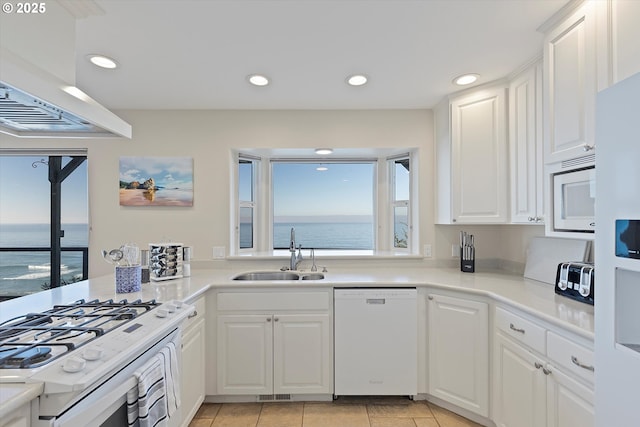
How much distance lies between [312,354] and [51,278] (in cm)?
266

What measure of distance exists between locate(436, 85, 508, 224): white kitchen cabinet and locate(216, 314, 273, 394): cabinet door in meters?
1.71

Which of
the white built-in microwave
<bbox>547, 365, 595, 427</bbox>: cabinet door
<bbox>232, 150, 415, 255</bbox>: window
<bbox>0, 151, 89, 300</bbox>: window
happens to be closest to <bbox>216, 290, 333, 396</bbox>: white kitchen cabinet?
<bbox>232, 150, 415, 255</bbox>: window

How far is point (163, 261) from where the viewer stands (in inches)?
95.0

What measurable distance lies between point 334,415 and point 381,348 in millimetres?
552

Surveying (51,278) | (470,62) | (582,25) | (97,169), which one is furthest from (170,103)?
(582,25)

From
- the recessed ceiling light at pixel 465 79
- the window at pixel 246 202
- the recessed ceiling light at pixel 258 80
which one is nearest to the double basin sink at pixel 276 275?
the window at pixel 246 202

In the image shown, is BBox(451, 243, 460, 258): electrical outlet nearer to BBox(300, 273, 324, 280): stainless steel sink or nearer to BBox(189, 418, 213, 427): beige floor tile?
BBox(300, 273, 324, 280): stainless steel sink

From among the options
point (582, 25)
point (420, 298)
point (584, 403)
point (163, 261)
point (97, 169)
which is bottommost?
point (584, 403)

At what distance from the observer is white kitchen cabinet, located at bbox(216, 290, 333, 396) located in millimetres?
2336

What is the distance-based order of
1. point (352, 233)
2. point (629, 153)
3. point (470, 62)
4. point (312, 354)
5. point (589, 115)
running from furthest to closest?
point (352, 233)
point (312, 354)
point (470, 62)
point (589, 115)
point (629, 153)

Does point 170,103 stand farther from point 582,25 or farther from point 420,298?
point 582,25

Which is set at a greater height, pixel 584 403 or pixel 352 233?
pixel 352 233

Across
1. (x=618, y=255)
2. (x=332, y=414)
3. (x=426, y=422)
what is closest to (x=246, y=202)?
(x=332, y=414)

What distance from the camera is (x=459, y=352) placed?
2.18m
